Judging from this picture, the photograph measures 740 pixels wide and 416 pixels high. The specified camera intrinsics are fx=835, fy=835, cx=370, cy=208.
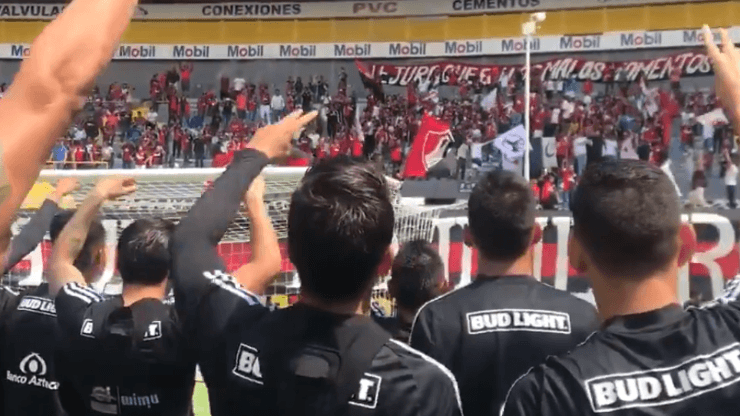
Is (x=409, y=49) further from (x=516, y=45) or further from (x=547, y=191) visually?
(x=547, y=191)

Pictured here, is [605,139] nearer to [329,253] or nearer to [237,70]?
[237,70]

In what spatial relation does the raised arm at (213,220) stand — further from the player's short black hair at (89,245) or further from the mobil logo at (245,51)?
the mobil logo at (245,51)

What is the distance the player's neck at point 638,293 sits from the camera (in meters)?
1.81

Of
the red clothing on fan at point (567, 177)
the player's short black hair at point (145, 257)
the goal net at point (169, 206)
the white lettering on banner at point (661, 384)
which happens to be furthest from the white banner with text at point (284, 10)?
the white lettering on banner at point (661, 384)

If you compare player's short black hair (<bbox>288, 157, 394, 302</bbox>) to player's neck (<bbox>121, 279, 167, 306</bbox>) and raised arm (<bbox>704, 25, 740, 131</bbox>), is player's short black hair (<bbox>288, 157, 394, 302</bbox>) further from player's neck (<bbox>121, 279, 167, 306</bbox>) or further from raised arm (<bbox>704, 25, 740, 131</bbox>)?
player's neck (<bbox>121, 279, 167, 306</bbox>)

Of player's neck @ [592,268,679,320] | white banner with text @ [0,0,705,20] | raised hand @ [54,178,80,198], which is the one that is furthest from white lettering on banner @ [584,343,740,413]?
white banner with text @ [0,0,705,20]

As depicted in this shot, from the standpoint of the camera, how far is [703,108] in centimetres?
2322

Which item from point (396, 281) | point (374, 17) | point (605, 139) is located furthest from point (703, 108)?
point (396, 281)

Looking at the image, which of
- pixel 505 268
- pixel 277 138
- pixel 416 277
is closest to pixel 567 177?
pixel 416 277

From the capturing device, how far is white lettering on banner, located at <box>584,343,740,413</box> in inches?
67.6

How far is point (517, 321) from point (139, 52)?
2774cm

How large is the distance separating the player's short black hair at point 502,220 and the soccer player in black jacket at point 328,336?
1093mm

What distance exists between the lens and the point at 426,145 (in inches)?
695

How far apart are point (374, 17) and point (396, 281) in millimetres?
25558
